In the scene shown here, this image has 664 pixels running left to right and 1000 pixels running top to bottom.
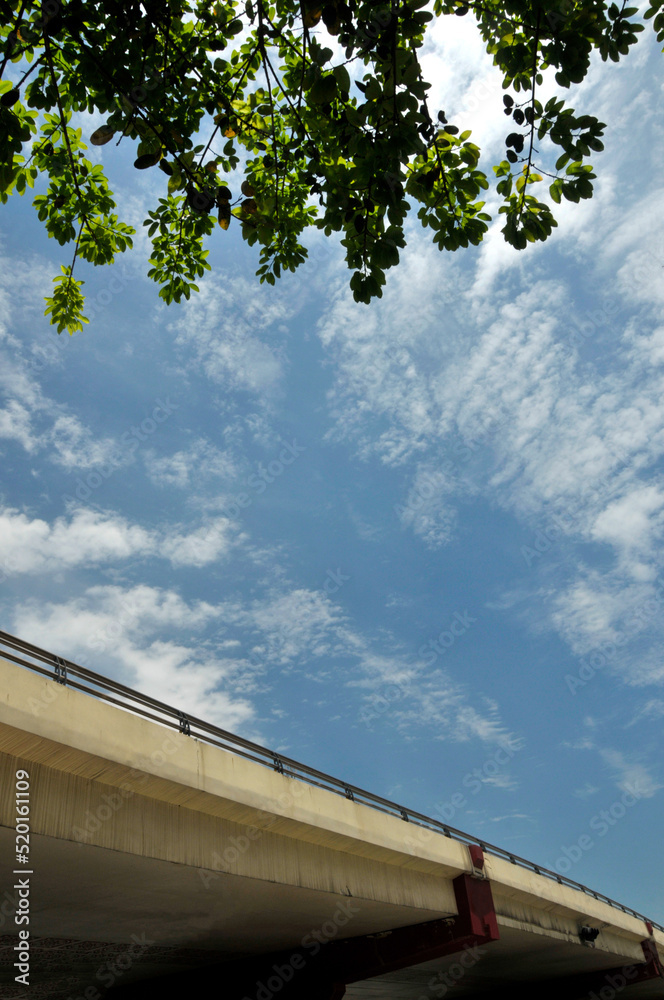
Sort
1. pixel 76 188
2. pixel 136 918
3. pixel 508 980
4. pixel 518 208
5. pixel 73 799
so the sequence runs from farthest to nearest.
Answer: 1. pixel 508 980
2. pixel 136 918
3. pixel 73 799
4. pixel 76 188
5. pixel 518 208

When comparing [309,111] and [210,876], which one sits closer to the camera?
[309,111]

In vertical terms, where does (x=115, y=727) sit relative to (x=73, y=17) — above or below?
below

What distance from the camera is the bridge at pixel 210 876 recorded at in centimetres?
805

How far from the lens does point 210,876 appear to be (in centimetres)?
1024

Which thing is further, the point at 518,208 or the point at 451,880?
the point at 451,880

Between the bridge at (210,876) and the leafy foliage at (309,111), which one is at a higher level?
the leafy foliage at (309,111)

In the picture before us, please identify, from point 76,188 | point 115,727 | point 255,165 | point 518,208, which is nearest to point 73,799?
point 115,727

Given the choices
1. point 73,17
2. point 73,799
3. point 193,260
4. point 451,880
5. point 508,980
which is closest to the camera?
point 73,17

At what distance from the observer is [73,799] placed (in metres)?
8.28

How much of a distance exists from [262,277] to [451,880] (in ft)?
47.6

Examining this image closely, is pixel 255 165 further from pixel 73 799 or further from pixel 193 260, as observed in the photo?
pixel 73 799

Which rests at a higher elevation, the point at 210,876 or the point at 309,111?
the point at 309,111

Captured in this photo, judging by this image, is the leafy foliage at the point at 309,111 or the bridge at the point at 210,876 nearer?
the leafy foliage at the point at 309,111

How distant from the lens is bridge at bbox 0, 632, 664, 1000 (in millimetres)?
8055
